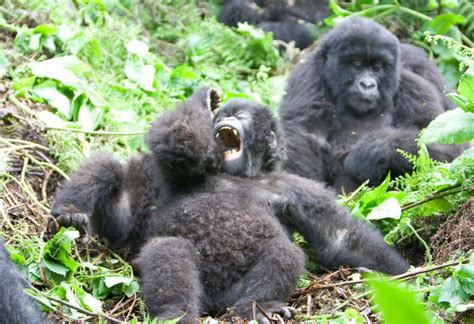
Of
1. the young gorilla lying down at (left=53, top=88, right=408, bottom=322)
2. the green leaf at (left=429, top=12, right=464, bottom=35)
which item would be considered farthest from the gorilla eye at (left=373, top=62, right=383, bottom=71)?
the young gorilla lying down at (left=53, top=88, right=408, bottom=322)

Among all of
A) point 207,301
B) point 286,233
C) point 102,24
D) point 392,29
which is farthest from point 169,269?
point 392,29

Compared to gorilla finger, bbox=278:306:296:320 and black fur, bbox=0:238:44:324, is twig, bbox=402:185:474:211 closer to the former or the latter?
gorilla finger, bbox=278:306:296:320

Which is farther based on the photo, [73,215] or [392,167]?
[392,167]

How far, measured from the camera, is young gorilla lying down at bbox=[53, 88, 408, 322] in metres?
3.54

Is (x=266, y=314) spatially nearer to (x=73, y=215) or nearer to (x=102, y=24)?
(x=73, y=215)

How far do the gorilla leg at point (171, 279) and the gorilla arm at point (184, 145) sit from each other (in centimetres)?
46

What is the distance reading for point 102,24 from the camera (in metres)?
6.86

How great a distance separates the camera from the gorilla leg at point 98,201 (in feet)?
12.3

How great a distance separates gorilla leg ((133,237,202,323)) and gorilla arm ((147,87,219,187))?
46cm

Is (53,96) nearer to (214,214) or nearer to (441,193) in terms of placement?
(214,214)

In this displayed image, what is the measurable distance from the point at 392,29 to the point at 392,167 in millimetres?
2802

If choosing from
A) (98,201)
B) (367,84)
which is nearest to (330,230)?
(98,201)

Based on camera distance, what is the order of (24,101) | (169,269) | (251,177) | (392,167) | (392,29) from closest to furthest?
(169,269) < (251,177) < (24,101) < (392,167) < (392,29)

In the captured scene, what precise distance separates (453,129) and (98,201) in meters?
1.67
